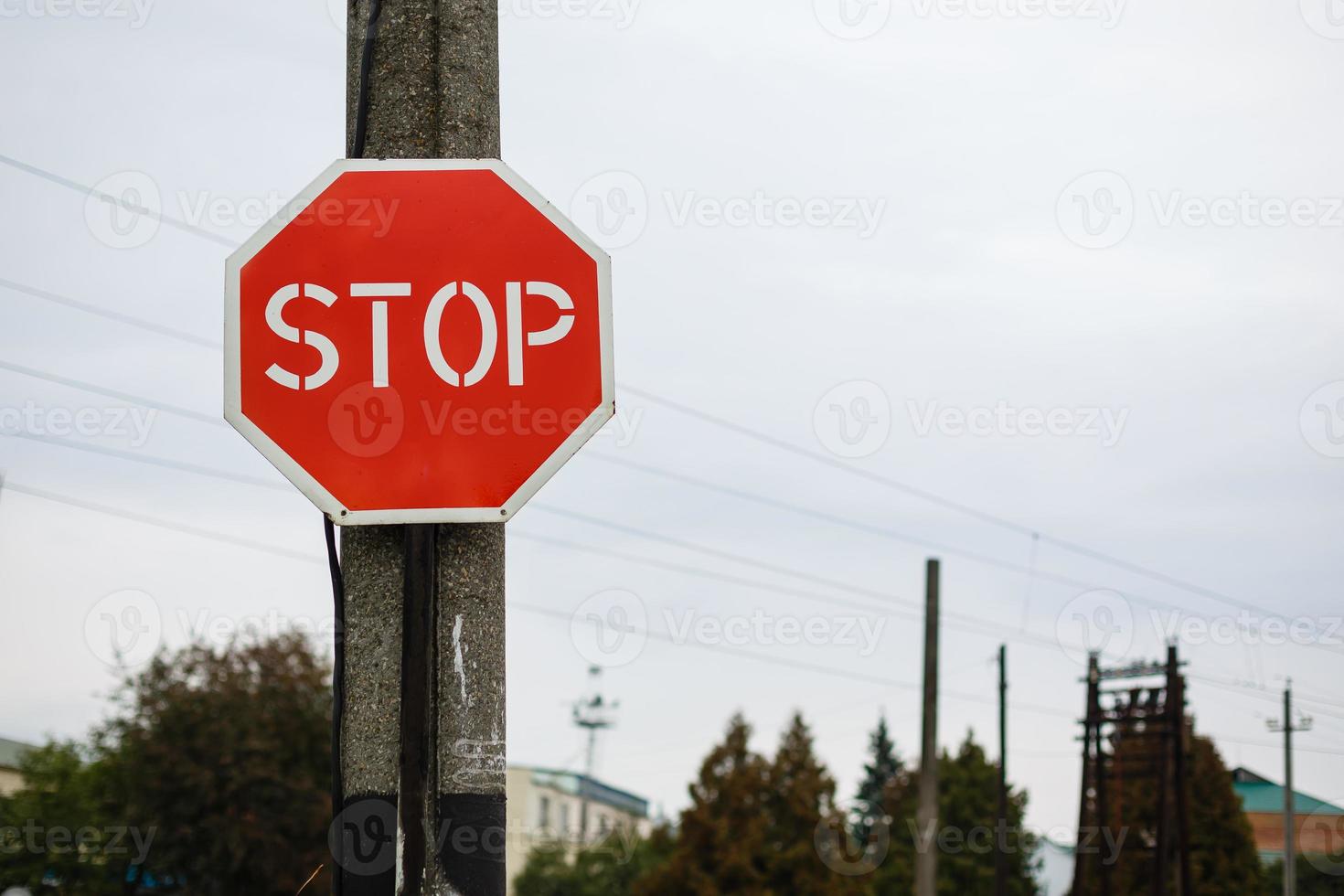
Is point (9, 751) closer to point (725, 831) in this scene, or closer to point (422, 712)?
point (725, 831)

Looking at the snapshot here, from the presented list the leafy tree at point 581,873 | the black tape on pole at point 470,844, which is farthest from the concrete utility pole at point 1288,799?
the black tape on pole at point 470,844

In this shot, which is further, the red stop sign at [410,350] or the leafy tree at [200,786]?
the leafy tree at [200,786]

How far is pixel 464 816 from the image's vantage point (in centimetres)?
231

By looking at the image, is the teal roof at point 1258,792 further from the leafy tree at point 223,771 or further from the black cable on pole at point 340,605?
the black cable on pole at point 340,605

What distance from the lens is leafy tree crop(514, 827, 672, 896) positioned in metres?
61.1

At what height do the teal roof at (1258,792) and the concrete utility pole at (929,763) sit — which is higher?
the concrete utility pole at (929,763)

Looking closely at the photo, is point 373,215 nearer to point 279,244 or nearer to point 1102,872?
point 279,244

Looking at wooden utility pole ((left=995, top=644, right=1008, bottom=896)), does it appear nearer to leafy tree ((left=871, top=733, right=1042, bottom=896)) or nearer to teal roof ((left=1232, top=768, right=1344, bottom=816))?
leafy tree ((left=871, top=733, right=1042, bottom=896))

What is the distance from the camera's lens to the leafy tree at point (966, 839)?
196 feet

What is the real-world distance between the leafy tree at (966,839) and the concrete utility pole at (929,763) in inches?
1464

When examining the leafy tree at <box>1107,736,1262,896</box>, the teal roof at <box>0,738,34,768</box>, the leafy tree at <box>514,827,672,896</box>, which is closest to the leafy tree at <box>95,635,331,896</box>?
the teal roof at <box>0,738,34,768</box>

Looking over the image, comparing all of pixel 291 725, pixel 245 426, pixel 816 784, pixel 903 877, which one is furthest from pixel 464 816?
pixel 903 877

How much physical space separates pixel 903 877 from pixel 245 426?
2394 inches

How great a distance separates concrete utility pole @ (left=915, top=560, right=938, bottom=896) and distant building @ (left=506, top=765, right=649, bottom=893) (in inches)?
1717
